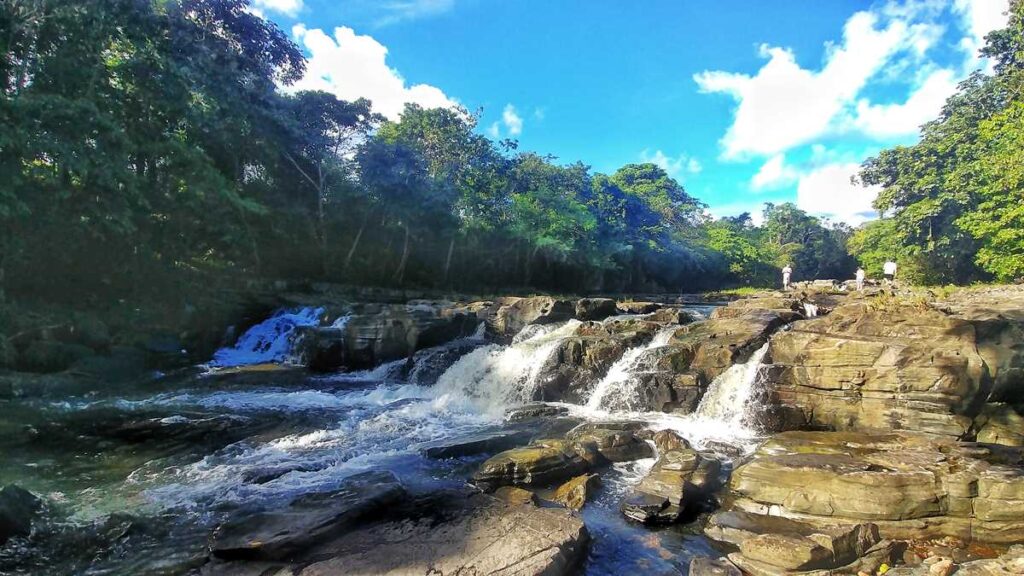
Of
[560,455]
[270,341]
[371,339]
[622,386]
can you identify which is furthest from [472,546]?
[270,341]

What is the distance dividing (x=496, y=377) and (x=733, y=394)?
5383mm

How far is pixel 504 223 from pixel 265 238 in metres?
13.8

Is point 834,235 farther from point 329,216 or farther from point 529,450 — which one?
point 529,450

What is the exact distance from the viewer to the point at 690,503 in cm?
590

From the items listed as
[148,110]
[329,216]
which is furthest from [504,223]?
[148,110]

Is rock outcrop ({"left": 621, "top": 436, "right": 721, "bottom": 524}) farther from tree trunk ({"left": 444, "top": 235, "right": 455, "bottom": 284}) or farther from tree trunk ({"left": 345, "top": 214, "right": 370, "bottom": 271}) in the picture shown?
tree trunk ({"left": 444, "top": 235, "right": 455, "bottom": 284})

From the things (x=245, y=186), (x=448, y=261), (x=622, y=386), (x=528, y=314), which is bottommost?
(x=622, y=386)

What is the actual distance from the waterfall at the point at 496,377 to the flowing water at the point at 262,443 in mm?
38

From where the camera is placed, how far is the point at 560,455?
275 inches

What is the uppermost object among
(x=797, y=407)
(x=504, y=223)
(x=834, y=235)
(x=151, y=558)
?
(x=834, y=235)

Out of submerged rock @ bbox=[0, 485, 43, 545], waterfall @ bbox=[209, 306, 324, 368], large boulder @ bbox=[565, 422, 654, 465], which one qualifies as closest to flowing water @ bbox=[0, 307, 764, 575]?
submerged rock @ bbox=[0, 485, 43, 545]

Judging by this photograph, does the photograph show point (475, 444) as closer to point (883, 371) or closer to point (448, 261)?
point (883, 371)

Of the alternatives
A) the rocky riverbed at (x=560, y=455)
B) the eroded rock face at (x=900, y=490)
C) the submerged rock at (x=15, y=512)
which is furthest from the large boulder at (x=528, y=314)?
the submerged rock at (x=15, y=512)

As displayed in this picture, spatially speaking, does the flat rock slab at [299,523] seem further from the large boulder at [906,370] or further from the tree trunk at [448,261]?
the tree trunk at [448,261]
